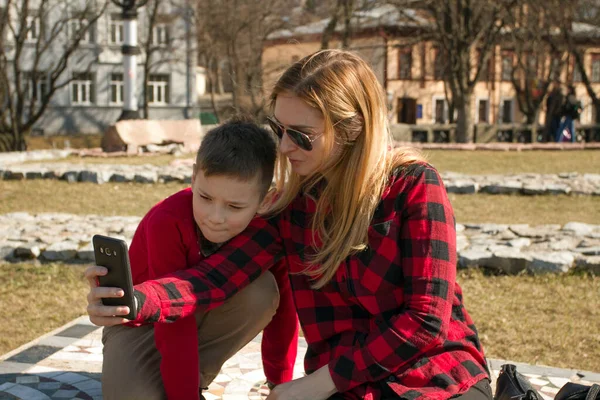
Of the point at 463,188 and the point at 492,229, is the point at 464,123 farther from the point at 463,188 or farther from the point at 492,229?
the point at 492,229

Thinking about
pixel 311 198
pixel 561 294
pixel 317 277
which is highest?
pixel 311 198

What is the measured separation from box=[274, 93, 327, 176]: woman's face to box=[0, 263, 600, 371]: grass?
202 centimetres

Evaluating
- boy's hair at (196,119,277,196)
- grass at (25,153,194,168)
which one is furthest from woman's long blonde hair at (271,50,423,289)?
grass at (25,153,194,168)

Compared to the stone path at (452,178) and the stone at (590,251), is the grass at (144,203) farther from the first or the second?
the stone at (590,251)

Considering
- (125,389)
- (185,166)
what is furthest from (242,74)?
(125,389)

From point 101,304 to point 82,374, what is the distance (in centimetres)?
127

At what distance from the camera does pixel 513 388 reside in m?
2.34

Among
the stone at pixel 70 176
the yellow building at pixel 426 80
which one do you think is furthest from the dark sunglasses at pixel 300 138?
the yellow building at pixel 426 80

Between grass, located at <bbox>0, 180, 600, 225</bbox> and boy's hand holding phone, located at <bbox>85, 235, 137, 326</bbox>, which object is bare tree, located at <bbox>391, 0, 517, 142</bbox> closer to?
grass, located at <bbox>0, 180, 600, 225</bbox>

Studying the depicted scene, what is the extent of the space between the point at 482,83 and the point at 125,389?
4514 cm

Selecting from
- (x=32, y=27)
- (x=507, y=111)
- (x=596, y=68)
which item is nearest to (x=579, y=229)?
(x=32, y=27)

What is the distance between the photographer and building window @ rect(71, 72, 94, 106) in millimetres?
36812

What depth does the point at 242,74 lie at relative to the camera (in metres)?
32.4

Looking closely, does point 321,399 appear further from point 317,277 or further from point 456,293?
point 456,293
